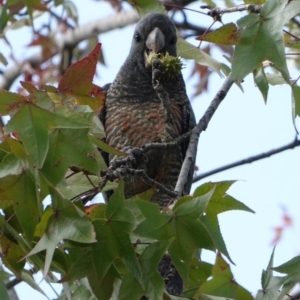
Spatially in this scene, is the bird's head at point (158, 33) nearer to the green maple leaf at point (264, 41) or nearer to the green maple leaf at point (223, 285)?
the green maple leaf at point (223, 285)

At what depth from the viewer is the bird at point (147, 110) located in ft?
12.0

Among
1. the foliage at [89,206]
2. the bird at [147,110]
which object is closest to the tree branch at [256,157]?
the bird at [147,110]

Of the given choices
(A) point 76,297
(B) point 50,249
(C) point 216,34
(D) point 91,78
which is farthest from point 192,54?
(B) point 50,249

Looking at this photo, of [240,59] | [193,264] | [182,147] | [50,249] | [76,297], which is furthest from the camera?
[182,147]

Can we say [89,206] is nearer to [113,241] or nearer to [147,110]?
[113,241]

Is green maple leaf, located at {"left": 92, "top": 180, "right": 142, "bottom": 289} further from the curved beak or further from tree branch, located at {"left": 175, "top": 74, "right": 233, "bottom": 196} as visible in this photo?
the curved beak

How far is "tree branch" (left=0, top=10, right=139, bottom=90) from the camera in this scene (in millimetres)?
5379

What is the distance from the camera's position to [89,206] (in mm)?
2178

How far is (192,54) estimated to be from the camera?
3.05 meters

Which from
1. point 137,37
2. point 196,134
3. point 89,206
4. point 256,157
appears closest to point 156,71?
point 196,134

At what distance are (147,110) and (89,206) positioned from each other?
1680mm

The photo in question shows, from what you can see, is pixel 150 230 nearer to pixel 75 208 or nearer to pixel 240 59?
pixel 75 208

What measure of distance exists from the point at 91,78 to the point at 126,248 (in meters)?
0.58

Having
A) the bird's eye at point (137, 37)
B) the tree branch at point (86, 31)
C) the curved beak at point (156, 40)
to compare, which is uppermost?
the tree branch at point (86, 31)
